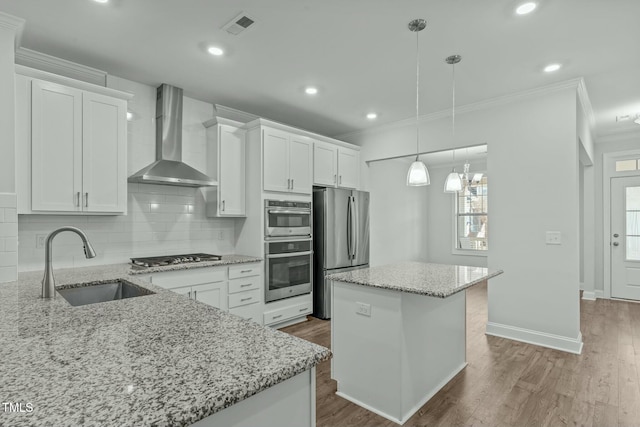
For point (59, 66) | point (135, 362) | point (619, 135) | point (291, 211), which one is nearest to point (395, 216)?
point (291, 211)

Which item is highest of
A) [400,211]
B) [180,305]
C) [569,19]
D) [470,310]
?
[569,19]

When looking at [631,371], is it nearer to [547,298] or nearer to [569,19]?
[547,298]

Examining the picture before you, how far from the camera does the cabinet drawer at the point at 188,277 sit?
115 inches

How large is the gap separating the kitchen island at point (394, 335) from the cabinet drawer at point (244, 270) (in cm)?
137

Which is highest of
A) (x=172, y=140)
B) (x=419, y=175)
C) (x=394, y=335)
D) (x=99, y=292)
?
(x=172, y=140)

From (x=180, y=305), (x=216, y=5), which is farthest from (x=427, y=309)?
(x=216, y=5)

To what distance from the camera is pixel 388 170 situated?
6.55 meters

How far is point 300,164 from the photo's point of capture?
13.8ft

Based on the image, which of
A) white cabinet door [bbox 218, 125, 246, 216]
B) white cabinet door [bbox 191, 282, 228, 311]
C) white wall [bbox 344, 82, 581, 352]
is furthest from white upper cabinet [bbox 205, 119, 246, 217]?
white wall [bbox 344, 82, 581, 352]

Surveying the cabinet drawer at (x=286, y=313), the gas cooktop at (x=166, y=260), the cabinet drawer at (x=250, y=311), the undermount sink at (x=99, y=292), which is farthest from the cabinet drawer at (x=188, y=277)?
the cabinet drawer at (x=286, y=313)

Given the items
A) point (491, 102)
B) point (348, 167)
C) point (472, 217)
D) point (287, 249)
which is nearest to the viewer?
point (491, 102)

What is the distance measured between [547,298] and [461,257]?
415 centimetres

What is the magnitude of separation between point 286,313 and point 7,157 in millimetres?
2867

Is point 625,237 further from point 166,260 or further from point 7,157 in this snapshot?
point 7,157
